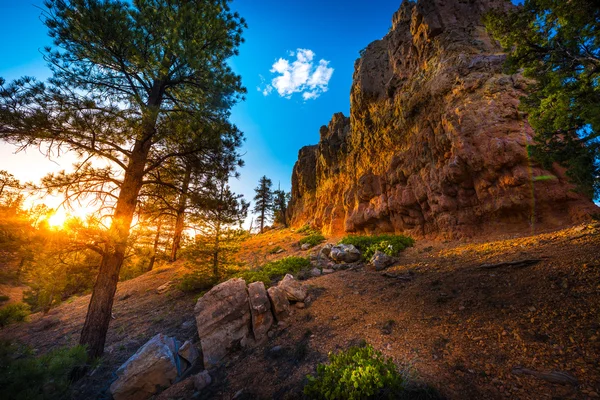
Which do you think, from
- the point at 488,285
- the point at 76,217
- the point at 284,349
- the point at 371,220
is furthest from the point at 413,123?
the point at 76,217

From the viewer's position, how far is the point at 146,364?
15.1 feet

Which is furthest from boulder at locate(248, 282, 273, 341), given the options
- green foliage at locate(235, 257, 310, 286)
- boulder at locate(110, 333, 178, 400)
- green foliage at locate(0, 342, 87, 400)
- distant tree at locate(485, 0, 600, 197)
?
distant tree at locate(485, 0, 600, 197)

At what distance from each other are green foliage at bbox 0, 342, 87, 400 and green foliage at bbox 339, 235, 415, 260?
9.52m

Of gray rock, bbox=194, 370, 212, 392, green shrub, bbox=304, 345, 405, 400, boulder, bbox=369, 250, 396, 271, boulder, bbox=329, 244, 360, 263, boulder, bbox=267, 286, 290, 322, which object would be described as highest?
boulder, bbox=329, 244, 360, 263

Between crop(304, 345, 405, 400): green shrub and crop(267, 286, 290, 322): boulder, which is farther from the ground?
crop(267, 286, 290, 322): boulder

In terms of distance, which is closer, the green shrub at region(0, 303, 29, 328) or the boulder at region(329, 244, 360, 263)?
the boulder at region(329, 244, 360, 263)

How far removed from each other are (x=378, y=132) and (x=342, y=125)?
11044 millimetres

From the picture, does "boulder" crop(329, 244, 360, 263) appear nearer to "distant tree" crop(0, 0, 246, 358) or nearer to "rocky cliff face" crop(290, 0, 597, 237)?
"rocky cliff face" crop(290, 0, 597, 237)

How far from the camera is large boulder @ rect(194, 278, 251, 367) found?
206 inches

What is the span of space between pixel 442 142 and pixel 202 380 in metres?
13.0

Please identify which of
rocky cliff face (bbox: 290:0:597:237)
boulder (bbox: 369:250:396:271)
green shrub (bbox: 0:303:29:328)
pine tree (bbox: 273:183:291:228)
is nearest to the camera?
rocky cliff face (bbox: 290:0:597:237)

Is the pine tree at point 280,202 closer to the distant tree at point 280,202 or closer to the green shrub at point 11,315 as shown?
the distant tree at point 280,202

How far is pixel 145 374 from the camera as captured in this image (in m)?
4.50

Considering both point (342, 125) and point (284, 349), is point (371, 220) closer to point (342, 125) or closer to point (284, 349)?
point (284, 349)
